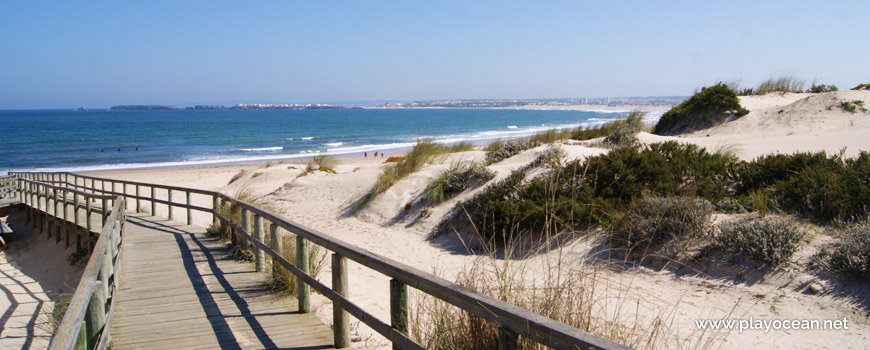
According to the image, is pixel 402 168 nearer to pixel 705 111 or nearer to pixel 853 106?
pixel 705 111

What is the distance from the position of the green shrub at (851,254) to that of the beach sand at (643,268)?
0.78 feet

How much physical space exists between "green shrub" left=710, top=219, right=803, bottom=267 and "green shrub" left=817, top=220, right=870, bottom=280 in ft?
1.13

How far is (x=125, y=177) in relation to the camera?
27000 mm

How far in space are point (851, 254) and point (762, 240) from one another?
0.87 metres

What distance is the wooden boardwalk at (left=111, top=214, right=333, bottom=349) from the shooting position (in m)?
4.70

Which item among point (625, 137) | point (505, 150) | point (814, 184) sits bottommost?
point (814, 184)

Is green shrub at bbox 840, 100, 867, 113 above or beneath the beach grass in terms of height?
above

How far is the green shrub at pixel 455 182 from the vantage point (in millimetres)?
13000

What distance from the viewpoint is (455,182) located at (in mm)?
13156

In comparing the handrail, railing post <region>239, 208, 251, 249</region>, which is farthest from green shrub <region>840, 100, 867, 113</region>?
the handrail

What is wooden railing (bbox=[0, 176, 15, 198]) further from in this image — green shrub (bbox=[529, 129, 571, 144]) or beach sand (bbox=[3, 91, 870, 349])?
green shrub (bbox=[529, 129, 571, 144])

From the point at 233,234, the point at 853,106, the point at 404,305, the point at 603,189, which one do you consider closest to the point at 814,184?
the point at 603,189

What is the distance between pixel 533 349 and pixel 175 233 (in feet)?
30.3

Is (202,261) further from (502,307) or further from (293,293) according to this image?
(502,307)
